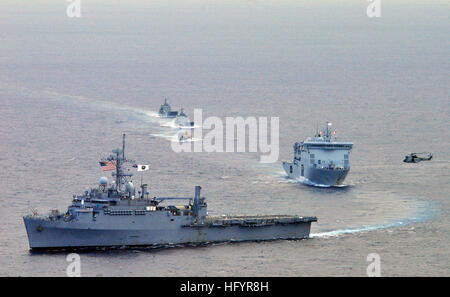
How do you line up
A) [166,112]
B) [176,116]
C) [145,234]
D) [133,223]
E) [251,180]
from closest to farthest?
1. [133,223]
2. [145,234]
3. [251,180]
4. [176,116]
5. [166,112]

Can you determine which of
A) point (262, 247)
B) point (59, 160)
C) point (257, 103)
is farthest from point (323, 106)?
point (262, 247)

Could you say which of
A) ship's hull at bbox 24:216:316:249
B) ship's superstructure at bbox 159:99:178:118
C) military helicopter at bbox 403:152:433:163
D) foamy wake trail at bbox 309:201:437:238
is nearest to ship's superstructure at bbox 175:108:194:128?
ship's superstructure at bbox 159:99:178:118

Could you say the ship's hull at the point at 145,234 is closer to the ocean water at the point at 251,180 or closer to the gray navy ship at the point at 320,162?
the ocean water at the point at 251,180

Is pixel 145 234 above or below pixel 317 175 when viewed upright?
below

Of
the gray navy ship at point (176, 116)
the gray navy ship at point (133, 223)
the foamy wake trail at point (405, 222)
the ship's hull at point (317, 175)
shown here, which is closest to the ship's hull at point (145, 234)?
the gray navy ship at point (133, 223)

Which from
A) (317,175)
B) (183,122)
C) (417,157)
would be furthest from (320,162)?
(183,122)

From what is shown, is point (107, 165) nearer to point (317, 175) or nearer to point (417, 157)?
point (317, 175)

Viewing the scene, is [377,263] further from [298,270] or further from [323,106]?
[323,106]

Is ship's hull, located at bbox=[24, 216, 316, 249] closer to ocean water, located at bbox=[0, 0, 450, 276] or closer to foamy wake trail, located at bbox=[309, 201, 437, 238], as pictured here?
ocean water, located at bbox=[0, 0, 450, 276]
